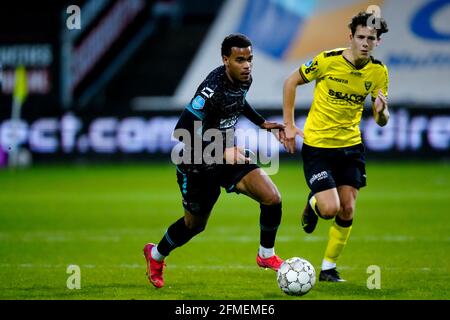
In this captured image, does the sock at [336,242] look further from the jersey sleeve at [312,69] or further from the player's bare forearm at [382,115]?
the jersey sleeve at [312,69]

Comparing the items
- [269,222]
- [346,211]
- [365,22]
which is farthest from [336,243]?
[365,22]

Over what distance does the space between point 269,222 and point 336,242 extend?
71 cm

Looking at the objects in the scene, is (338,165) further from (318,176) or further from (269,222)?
(269,222)

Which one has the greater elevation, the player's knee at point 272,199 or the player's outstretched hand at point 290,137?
the player's outstretched hand at point 290,137

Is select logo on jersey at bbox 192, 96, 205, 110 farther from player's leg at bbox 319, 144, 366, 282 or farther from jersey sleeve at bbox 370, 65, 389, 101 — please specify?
jersey sleeve at bbox 370, 65, 389, 101

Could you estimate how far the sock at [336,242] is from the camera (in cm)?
796

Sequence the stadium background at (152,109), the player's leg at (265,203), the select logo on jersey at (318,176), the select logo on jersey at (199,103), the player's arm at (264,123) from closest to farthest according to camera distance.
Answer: the select logo on jersey at (199,103) → the player's leg at (265,203) → the player's arm at (264,123) → the select logo on jersey at (318,176) → the stadium background at (152,109)

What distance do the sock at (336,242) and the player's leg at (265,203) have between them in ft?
1.77

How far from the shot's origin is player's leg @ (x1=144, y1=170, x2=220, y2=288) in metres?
7.54

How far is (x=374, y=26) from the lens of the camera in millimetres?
7648

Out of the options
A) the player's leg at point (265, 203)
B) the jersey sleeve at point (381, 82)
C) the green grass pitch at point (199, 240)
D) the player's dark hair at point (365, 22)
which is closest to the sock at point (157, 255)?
the green grass pitch at point (199, 240)

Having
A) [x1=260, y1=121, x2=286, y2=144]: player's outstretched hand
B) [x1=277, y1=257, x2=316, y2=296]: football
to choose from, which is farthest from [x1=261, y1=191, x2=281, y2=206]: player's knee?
[x1=277, y1=257, x2=316, y2=296]: football

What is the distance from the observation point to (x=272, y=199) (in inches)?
296

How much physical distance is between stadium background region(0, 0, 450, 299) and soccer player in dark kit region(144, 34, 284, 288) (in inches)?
74.5
